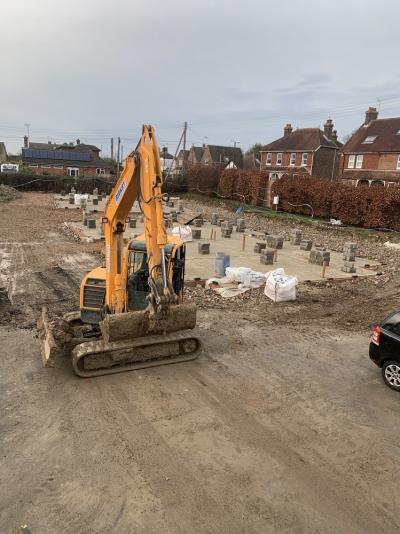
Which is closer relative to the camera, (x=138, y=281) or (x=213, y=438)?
(x=213, y=438)

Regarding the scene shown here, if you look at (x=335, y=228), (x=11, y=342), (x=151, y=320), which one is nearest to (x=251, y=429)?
(x=151, y=320)

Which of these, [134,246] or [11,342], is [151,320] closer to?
[134,246]

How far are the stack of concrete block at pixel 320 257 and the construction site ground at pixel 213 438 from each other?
25.5 ft

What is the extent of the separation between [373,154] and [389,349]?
1547 inches

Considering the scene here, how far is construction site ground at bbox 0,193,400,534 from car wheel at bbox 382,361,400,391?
17cm

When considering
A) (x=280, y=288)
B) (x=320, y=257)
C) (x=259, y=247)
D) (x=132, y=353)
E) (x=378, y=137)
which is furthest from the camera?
(x=378, y=137)

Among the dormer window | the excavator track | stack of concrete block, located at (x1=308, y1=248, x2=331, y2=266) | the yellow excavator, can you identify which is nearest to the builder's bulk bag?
the yellow excavator

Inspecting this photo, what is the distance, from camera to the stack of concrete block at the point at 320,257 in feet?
62.7

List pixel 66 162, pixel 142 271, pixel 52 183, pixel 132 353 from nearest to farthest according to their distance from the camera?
pixel 132 353 → pixel 142 271 → pixel 52 183 → pixel 66 162

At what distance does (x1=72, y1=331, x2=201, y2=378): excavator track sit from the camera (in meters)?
7.70

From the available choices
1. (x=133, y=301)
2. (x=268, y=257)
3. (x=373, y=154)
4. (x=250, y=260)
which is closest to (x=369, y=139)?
(x=373, y=154)

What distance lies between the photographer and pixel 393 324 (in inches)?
323

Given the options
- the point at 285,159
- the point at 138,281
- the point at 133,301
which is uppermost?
the point at 285,159

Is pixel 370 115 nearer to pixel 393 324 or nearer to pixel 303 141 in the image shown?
pixel 303 141
